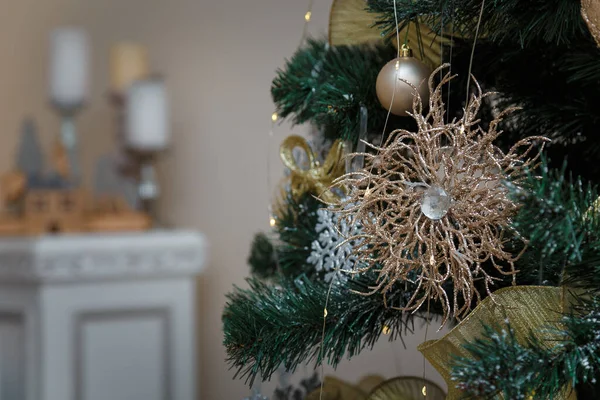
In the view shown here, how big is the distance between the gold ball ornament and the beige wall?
95 centimetres

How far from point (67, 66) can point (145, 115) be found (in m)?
0.18

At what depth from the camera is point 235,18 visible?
1.42 meters

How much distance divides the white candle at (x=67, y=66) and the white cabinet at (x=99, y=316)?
12.9 inches

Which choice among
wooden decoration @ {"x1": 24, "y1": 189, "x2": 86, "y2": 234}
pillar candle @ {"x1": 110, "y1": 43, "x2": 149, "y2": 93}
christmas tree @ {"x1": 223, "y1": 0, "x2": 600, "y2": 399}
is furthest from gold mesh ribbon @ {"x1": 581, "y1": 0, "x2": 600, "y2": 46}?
pillar candle @ {"x1": 110, "y1": 43, "x2": 149, "y2": 93}

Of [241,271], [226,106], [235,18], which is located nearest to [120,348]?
[241,271]

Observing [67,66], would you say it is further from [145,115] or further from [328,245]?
[328,245]

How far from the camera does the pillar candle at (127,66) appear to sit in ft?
4.47

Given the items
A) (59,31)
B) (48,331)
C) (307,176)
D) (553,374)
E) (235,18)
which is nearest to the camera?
(553,374)

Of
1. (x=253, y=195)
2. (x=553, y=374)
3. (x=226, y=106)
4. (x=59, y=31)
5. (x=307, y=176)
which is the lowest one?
(x=553, y=374)

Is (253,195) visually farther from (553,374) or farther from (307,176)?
(553,374)

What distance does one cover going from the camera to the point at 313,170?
48 cm

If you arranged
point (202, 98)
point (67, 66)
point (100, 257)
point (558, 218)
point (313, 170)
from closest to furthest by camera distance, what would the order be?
1. point (558, 218)
2. point (313, 170)
3. point (100, 257)
4. point (67, 66)
5. point (202, 98)

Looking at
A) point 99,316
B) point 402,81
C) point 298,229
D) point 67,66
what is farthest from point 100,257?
point 402,81

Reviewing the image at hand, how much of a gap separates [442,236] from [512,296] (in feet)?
0.14
